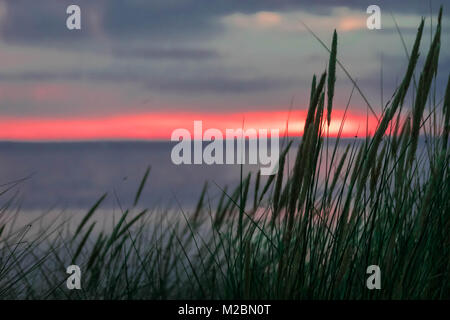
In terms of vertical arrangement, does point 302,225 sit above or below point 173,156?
below

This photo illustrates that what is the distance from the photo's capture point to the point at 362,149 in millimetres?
2219

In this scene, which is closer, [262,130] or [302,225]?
[302,225]

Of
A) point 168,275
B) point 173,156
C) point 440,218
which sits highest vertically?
point 173,156

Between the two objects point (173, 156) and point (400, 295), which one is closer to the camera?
point (400, 295)
